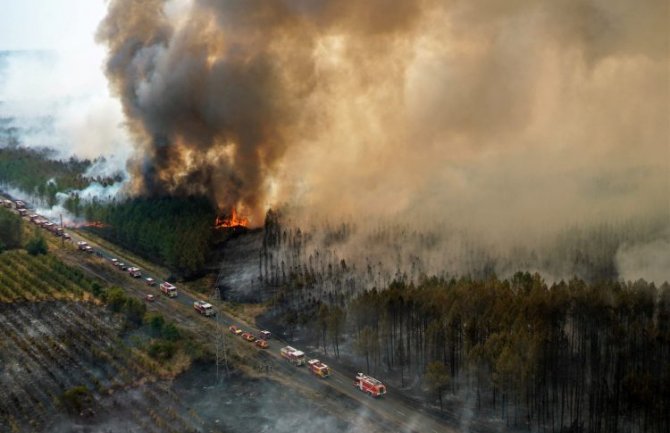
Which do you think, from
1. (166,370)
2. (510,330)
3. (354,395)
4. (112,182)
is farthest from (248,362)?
(112,182)

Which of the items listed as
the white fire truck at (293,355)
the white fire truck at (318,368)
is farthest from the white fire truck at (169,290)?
the white fire truck at (318,368)

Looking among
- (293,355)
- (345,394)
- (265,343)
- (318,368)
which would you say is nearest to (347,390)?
(345,394)

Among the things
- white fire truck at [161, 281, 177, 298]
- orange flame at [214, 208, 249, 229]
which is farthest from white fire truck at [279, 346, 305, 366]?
orange flame at [214, 208, 249, 229]

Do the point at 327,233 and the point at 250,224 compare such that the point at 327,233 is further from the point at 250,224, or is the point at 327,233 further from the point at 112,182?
the point at 112,182

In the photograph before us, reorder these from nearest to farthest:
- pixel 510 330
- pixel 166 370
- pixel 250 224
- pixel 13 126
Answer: pixel 510 330 → pixel 166 370 → pixel 250 224 → pixel 13 126

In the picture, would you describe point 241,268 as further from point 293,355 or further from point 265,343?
point 293,355

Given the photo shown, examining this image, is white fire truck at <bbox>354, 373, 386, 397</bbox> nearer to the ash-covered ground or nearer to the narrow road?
the narrow road

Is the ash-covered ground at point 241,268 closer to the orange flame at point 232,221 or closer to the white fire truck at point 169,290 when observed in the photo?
the orange flame at point 232,221
